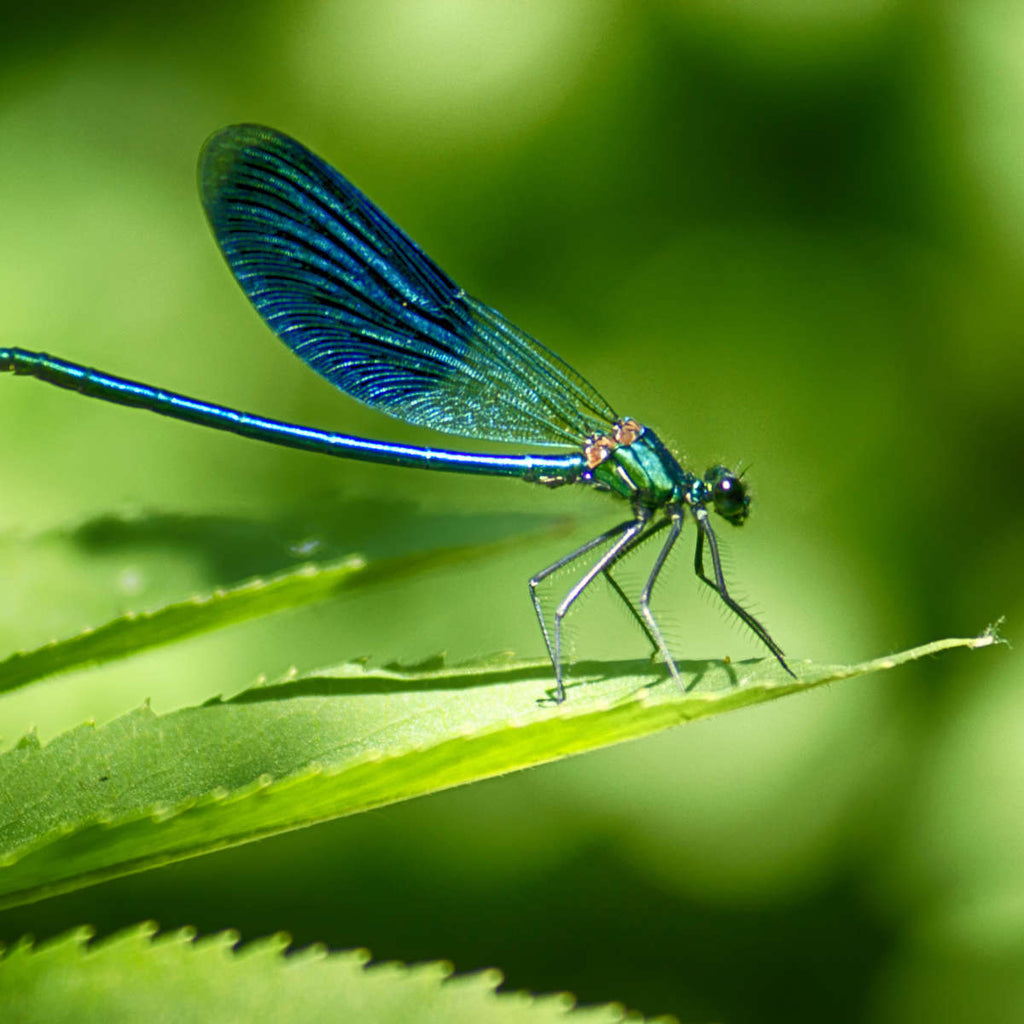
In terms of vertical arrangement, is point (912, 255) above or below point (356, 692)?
above

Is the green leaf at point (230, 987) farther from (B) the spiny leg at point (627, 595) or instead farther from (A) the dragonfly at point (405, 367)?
(A) the dragonfly at point (405, 367)

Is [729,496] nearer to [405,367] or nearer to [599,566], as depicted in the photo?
[599,566]

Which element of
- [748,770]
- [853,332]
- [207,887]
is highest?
[853,332]

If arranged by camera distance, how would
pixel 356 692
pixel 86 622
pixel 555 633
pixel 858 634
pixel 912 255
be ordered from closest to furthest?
1. pixel 356 692
2. pixel 86 622
3. pixel 555 633
4. pixel 858 634
5. pixel 912 255

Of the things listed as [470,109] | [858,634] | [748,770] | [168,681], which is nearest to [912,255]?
[858,634]

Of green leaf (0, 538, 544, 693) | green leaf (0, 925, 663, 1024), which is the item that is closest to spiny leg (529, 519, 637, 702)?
green leaf (0, 538, 544, 693)

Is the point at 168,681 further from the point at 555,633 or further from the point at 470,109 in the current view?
the point at 470,109

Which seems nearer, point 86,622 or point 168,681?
point 86,622
